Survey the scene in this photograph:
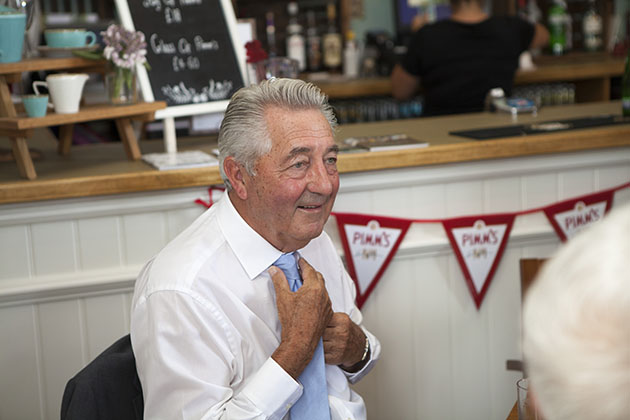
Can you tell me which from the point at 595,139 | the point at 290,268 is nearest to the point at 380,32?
the point at 595,139

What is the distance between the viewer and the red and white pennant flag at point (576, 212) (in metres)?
2.52

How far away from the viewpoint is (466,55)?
3904 mm

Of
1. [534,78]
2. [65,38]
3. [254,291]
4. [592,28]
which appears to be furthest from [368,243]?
[592,28]

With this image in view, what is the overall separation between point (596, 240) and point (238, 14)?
4.91m

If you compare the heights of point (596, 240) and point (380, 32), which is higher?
point (380, 32)

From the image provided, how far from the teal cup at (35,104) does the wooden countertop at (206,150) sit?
0.17 metres

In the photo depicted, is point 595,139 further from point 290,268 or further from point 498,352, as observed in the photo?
point 290,268

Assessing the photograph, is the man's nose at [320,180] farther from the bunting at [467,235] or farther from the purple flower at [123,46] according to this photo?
the purple flower at [123,46]

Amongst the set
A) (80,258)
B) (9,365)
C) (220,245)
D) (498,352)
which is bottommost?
(498,352)

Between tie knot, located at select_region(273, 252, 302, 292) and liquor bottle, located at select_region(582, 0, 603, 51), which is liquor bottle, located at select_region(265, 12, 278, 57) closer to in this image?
liquor bottle, located at select_region(582, 0, 603, 51)

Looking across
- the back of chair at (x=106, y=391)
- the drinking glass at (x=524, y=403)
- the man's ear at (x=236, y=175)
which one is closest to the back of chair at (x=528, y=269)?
the drinking glass at (x=524, y=403)

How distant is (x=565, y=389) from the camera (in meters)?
0.73

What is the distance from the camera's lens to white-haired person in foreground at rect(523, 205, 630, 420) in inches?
27.8

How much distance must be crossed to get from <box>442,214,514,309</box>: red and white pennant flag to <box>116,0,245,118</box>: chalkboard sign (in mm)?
843
